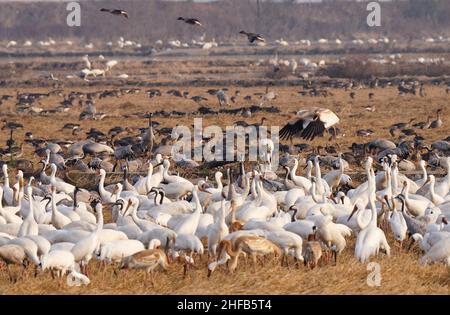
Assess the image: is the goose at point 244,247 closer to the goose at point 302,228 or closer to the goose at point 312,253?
the goose at point 312,253

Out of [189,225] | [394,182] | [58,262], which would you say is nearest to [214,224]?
[189,225]

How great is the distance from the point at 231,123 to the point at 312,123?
29.8ft

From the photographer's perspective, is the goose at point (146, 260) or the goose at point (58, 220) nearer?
the goose at point (146, 260)

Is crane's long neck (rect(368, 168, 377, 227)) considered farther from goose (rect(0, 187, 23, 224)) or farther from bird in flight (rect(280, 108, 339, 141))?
goose (rect(0, 187, 23, 224))

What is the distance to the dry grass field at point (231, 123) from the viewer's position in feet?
29.2

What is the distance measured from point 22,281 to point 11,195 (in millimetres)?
4306

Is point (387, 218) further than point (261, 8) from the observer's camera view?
No

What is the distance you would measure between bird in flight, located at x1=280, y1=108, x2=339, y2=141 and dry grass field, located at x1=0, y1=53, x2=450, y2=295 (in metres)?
3.15

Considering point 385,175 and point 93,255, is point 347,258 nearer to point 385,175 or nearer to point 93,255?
point 93,255

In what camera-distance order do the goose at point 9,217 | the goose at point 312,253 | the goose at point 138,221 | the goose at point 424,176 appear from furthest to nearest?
the goose at point 424,176 → the goose at point 9,217 → the goose at point 138,221 → the goose at point 312,253

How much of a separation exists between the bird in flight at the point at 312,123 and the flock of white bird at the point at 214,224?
967mm

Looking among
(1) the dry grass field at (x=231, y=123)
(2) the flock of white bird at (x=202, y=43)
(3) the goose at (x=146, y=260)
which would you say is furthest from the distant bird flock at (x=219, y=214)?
(2) the flock of white bird at (x=202, y=43)
